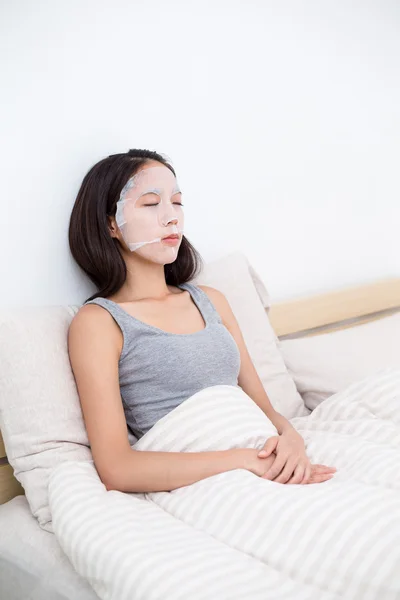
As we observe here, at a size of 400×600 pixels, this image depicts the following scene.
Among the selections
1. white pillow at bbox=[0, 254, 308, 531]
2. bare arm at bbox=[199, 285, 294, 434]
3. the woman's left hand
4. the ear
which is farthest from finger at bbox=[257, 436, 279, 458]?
the ear

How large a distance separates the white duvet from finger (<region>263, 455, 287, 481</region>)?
0.18 feet

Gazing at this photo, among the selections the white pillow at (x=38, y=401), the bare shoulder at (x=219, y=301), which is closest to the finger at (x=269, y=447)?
the white pillow at (x=38, y=401)

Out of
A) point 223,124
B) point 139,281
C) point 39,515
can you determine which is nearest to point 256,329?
point 139,281

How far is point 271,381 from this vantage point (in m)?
1.67

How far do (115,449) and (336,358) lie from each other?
769 mm

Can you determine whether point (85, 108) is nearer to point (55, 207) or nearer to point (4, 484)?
point (55, 207)

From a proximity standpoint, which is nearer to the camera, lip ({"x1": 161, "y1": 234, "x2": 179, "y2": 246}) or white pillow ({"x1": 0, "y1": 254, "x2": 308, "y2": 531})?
white pillow ({"x1": 0, "y1": 254, "x2": 308, "y2": 531})

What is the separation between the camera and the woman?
1167 millimetres

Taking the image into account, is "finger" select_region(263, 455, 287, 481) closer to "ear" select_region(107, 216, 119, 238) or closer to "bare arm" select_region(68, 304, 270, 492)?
"bare arm" select_region(68, 304, 270, 492)

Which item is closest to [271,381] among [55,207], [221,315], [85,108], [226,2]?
[221,315]

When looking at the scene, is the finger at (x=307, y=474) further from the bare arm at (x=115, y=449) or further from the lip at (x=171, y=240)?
the lip at (x=171, y=240)

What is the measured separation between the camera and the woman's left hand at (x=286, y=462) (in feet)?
3.80

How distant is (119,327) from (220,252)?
0.64m

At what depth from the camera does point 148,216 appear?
140 cm
